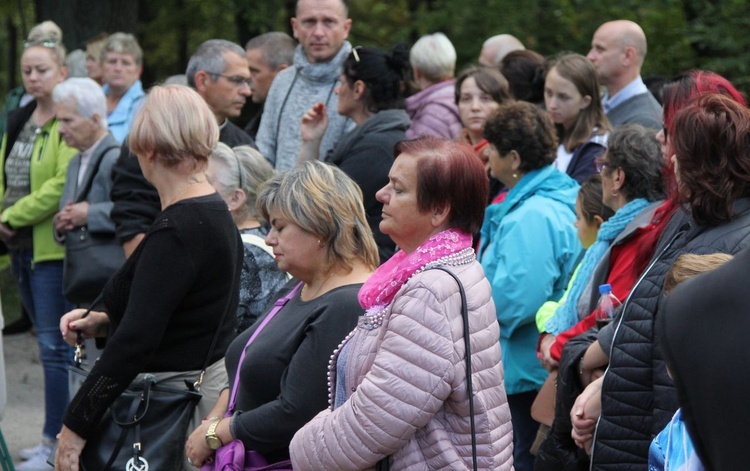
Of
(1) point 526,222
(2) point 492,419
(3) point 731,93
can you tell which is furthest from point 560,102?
(2) point 492,419

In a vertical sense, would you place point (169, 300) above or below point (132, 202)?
above

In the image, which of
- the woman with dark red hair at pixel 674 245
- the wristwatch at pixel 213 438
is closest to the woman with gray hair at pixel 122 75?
the wristwatch at pixel 213 438

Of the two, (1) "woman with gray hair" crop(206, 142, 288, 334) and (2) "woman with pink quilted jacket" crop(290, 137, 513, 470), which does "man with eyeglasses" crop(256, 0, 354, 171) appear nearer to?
(1) "woman with gray hair" crop(206, 142, 288, 334)

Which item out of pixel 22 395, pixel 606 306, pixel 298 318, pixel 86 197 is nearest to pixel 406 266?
pixel 298 318

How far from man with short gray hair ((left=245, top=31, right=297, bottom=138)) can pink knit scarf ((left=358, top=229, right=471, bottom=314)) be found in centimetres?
510

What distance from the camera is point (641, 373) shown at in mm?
3184

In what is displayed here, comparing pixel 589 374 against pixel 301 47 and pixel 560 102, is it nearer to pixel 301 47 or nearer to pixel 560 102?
pixel 560 102

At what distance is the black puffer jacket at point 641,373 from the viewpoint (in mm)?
3102

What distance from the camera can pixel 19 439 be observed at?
7.03m

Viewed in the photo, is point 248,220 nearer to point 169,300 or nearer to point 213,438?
point 169,300

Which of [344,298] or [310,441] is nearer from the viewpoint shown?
[310,441]

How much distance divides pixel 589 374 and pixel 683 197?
2.52 feet

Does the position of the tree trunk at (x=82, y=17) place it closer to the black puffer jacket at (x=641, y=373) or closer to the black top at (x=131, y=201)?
the black top at (x=131, y=201)

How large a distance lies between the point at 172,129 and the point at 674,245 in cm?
186
